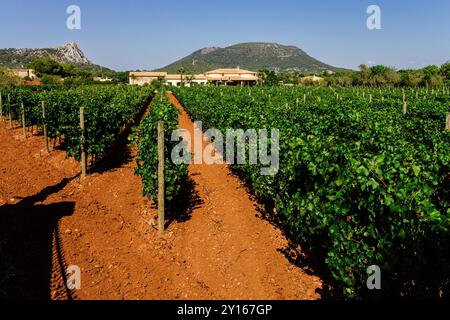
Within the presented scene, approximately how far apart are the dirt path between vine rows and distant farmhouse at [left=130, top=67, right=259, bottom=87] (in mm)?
84625

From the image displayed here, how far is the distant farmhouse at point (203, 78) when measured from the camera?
9906 cm

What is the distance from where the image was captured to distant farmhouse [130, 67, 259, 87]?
9906 cm

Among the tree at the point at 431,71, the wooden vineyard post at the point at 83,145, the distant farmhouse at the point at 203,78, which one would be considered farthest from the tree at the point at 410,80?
the wooden vineyard post at the point at 83,145

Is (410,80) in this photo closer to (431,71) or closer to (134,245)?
(431,71)

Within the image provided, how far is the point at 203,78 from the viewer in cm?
10688

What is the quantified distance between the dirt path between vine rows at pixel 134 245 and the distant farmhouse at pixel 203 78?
8463cm

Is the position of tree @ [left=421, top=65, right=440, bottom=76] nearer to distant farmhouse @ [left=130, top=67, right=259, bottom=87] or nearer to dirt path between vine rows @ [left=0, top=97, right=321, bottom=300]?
distant farmhouse @ [left=130, top=67, right=259, bottom=87]

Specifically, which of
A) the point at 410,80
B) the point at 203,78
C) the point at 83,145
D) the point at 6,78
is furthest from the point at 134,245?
the point at 203,78

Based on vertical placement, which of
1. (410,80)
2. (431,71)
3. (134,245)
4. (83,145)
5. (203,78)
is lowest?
(134,245)

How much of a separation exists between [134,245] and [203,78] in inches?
4104

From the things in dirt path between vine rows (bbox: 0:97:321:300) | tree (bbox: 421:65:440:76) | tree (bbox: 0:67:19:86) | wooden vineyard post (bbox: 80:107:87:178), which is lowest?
dirt path between vine rows (bbox: 0:97:321:300)

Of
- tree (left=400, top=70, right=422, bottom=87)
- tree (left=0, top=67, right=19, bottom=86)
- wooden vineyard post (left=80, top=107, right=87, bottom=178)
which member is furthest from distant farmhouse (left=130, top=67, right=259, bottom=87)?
wooden vineyard post (left=80, top=107, right=87, bottom=178)

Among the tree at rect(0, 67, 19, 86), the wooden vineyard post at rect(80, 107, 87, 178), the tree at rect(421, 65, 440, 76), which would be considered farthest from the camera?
the tree at rect(421, 65, 440, 76)

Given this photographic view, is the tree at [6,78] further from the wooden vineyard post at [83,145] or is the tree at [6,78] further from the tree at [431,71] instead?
the tree at [431,71]
